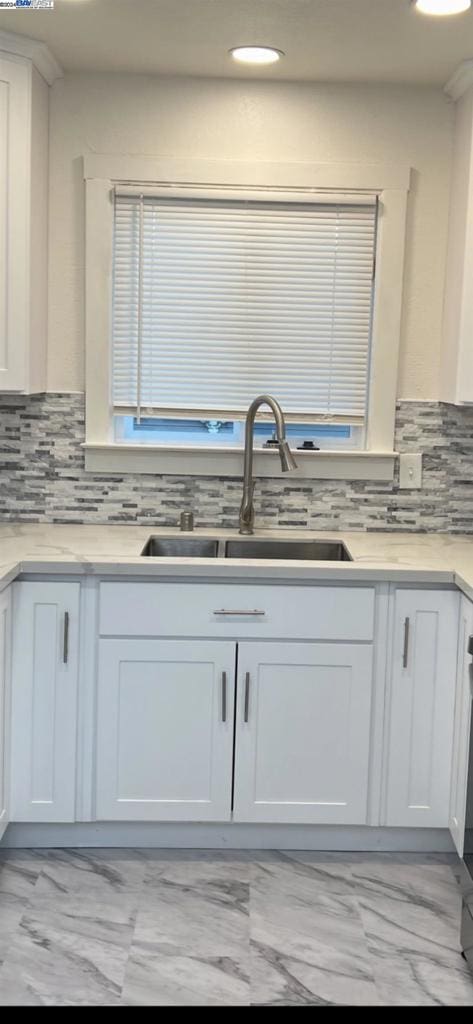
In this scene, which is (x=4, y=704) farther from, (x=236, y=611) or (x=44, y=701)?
(x=236, y=611)

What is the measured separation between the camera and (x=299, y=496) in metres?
3.34

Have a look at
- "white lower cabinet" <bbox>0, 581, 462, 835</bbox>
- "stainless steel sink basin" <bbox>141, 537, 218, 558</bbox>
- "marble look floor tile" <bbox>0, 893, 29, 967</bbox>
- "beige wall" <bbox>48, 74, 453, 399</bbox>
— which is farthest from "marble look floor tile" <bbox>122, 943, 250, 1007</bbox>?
"beige wall" <bbox>48, 74, 453, 399</bbox>

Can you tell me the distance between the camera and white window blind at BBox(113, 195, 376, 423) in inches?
126

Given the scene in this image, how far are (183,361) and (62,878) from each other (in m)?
1.63

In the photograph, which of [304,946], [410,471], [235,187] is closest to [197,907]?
[304,946]

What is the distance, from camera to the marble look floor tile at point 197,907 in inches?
93.9

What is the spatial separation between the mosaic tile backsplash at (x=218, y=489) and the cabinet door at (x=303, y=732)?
69cm

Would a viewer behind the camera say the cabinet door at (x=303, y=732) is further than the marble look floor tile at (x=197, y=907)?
Yes

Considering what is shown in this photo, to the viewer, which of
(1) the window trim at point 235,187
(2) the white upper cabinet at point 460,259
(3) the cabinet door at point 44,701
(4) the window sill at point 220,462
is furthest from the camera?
(4) the window sill at point 220,462

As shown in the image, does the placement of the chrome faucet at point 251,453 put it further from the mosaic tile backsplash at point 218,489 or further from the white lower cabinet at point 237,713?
the white lower cabinet at point 237,713

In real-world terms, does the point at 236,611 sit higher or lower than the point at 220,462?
lower

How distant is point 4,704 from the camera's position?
8.68 feet

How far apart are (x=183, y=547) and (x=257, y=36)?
1.51 metres

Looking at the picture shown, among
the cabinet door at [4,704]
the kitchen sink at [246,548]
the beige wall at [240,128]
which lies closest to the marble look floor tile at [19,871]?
the cabinet door at [4,704]
